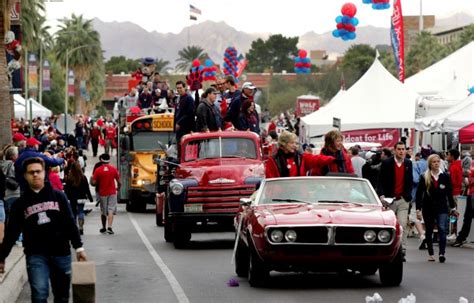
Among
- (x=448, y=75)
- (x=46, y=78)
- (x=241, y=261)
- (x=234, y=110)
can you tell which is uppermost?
(x=46, y=78)

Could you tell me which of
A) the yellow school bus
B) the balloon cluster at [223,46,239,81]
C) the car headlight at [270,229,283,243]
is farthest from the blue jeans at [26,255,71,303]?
the balloon cluster at [223,46,239,81]

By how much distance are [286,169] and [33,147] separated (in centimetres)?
669

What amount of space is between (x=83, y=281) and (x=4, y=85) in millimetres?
25056

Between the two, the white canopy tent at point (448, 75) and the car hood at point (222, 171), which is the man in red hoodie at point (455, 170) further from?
the white canopy tent at point (448, 75)

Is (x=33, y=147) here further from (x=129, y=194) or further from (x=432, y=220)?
(x=129, y=194)

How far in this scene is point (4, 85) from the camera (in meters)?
35.5

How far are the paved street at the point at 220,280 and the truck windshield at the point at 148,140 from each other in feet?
35.8

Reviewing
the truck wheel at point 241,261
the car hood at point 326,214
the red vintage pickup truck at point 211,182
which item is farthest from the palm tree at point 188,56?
the car hood at point 326,214

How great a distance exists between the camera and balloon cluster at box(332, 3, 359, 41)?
45781 mm

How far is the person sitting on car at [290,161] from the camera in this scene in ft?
59.5

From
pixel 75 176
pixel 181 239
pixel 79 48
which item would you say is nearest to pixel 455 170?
pixel 181 239

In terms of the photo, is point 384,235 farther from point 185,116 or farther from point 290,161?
point 185,116

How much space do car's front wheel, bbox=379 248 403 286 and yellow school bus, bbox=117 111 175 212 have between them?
19.6m

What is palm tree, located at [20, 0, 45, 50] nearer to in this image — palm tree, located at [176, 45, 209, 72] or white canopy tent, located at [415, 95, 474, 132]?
white canopy tent, located at [415, 95, 474, 132]
